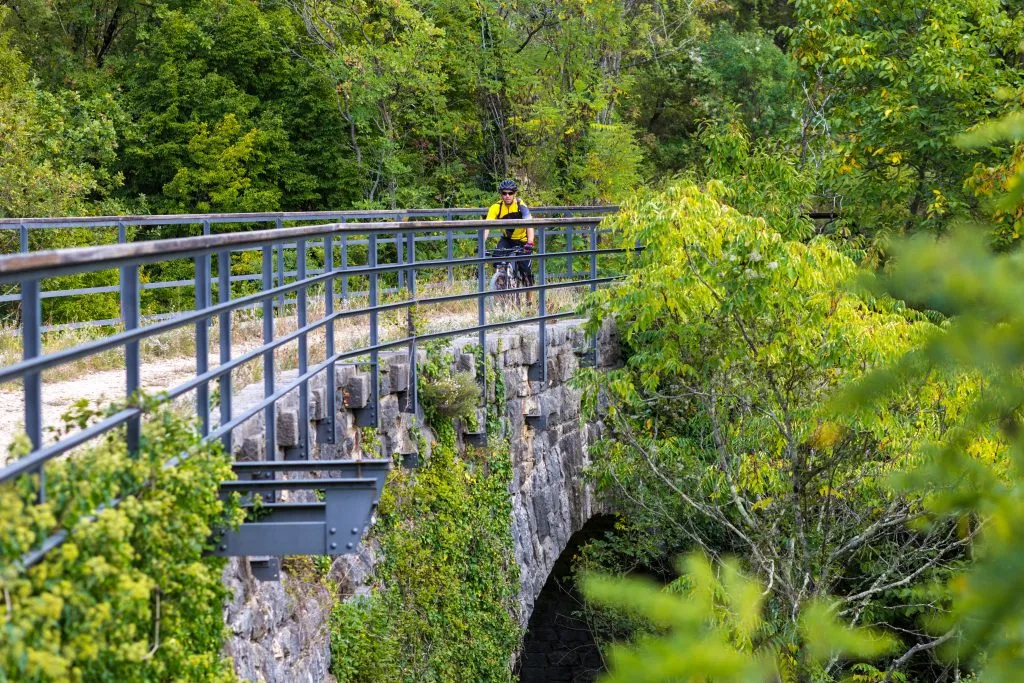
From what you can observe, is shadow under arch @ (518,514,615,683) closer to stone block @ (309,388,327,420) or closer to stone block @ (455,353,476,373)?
stone block @ (455,353,476,373)

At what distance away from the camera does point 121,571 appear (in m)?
3.99

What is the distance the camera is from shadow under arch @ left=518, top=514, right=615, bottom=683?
55.9 ft

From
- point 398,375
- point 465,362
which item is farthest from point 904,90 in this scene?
point 398,375

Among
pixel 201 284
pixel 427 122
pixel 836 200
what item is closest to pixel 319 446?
pixel 201 284

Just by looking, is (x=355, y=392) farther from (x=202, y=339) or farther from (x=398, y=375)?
(x=202, y=339)

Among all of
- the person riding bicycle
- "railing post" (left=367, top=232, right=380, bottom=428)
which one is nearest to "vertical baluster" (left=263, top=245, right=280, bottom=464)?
"railing post" (left=367, top=232, right=380, bottom=428)

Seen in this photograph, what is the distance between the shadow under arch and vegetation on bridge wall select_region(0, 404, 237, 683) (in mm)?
12325

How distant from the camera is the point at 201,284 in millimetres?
5098

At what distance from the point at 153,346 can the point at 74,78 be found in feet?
58.7

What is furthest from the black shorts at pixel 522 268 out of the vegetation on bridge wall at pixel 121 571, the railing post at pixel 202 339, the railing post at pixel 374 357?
the vegetation on bridge wall at pixel 121 571

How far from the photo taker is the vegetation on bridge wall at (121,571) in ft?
11.4

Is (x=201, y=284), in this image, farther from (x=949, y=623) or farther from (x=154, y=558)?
(x=949, y=623)

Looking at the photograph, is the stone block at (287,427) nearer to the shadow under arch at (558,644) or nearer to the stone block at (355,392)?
the stone block at (355,392)

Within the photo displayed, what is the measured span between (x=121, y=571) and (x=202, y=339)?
1198mm
